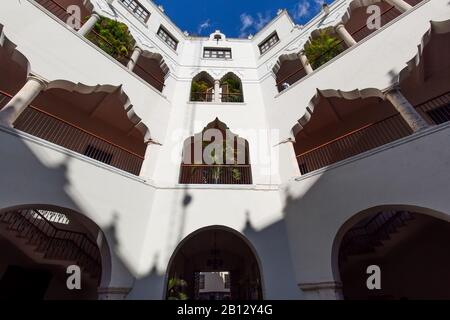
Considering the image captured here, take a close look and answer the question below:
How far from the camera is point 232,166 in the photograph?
820cm

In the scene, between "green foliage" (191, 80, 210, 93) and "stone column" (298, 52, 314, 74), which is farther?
"green foliage" (191, 80, 210, 93)

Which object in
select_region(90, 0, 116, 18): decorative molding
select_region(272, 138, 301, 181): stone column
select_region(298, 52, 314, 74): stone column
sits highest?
select_region(90, 0, 116, 18): decorative molding

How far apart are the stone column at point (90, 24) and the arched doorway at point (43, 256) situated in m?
6.74

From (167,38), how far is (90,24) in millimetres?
5215

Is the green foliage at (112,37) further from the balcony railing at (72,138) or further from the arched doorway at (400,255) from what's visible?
the arched doorway at (400,255)

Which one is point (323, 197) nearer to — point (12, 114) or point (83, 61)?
point (12, 114)

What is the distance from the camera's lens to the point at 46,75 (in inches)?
247

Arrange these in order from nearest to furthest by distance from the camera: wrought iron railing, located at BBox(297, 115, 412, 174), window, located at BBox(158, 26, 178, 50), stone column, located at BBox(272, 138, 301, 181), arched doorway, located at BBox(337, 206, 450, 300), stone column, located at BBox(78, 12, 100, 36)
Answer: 1. arched doorway, located at BBox(337, 206, 450, 300)
2. stone column, located at BBox(272, 138, 301, 181)
3. wrought iron railing, located at BBox(297, 115, 412, 174)
4. stone column, located at BBox(78, 12, 100, 36)
5. window, located at BBox(158, 26, 178, 50)

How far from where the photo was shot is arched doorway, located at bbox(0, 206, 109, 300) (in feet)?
22.8

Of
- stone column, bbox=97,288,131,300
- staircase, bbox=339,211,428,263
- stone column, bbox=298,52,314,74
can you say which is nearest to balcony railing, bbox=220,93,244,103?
stone column, bbox=298,52,314,74

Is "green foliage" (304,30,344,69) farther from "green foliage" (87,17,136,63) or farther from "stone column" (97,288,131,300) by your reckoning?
"stone column" (97,288,131,300)

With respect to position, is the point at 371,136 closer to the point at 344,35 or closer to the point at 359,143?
the point at 359,143

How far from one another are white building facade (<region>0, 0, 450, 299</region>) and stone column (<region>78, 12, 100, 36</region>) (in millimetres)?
53
